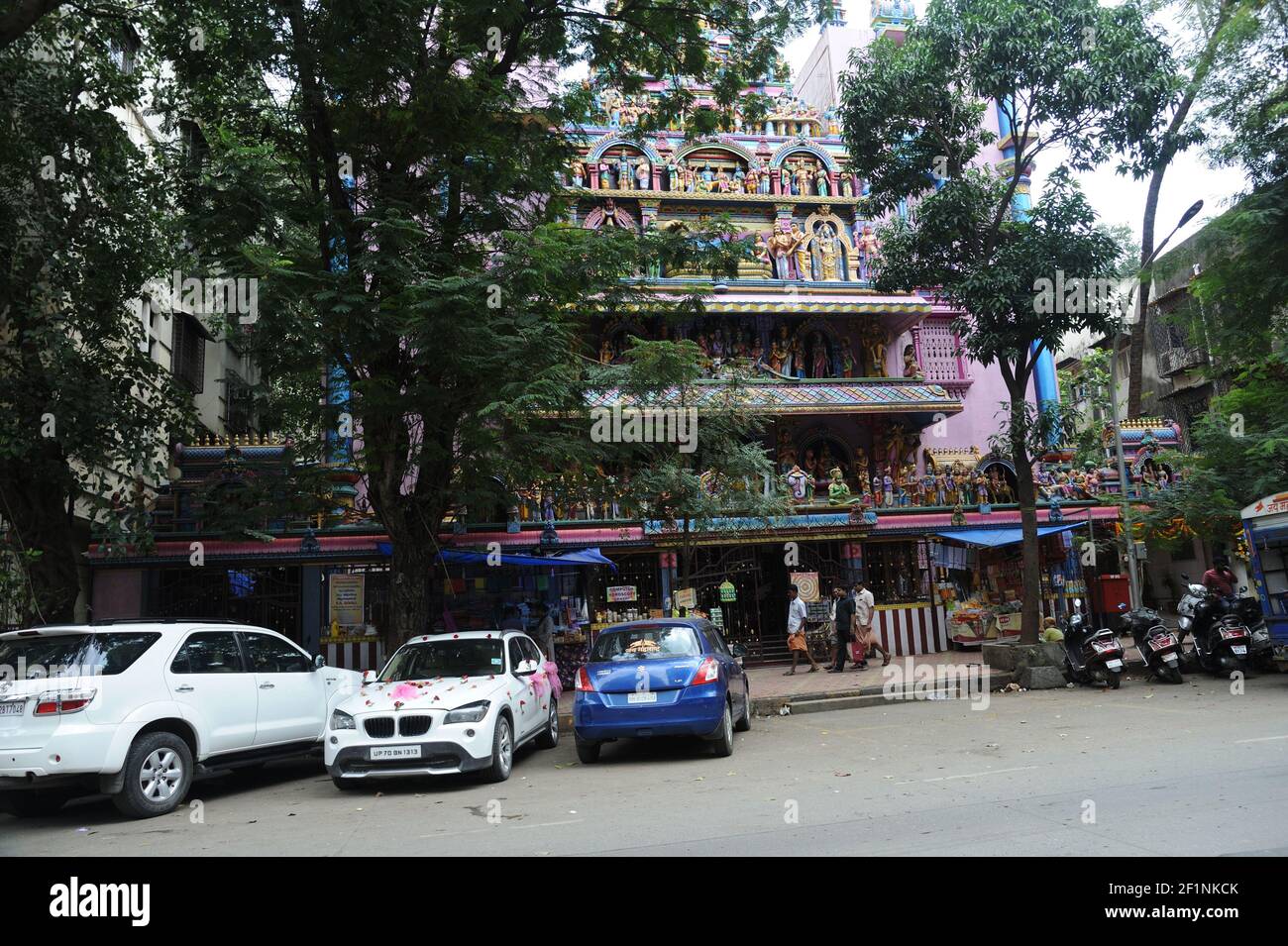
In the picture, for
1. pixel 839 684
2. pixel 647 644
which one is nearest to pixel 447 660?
pixel 647 644

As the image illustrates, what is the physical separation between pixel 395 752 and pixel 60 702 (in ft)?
9.59

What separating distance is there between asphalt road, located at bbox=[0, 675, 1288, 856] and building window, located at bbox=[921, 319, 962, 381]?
17.0 metres

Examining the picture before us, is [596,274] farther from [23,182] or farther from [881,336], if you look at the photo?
[881,336]

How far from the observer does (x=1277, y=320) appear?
719 inches

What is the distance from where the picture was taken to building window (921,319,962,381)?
91.5 ft

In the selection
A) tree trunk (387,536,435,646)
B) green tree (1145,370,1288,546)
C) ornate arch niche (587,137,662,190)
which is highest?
ornate arch niche (587,137,662,190)

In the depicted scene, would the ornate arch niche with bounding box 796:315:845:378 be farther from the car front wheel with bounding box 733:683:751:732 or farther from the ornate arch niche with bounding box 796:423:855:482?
the car front wheel with bounding box 733:683:751:732

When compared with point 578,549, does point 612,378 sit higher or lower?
higher

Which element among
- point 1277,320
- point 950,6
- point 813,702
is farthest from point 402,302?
point 1277,320

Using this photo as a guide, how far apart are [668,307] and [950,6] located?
8.02 metres

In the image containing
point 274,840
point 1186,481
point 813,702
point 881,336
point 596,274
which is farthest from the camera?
point 881,336

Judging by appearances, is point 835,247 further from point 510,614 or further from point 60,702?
point 60,702

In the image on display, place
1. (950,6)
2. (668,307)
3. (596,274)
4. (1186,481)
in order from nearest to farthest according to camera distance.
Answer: (596,274) < (668,307) < (950,6) < (1186,481)

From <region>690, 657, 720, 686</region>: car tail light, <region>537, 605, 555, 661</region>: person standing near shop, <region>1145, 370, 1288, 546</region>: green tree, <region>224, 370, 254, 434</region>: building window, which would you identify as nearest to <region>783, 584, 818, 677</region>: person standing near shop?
<region>537, 605, 555, 661</region>: person standing near shop
